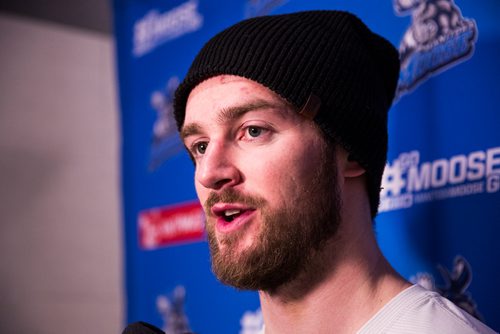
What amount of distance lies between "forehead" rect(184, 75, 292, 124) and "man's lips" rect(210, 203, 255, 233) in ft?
0.54

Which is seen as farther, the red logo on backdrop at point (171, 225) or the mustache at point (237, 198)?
the red logo on backdrop at point (171, 225)

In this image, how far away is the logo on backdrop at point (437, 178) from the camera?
1178 millimetres


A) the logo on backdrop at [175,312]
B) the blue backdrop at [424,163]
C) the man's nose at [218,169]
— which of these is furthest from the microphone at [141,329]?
the logo on backdrop at [175,312]

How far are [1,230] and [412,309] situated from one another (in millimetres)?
2136

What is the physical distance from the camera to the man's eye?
3.71 feet

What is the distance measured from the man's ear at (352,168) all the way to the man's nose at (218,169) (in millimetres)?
204

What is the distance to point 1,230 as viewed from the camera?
2625 mm

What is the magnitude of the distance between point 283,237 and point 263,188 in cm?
9

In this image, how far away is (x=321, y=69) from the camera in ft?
3.47

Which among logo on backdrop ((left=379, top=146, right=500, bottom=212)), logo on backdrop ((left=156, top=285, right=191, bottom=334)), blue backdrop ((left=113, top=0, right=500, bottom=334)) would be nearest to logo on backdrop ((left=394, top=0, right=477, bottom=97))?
blue backdrop ((left=113, top=0, right=500, bottom=334))

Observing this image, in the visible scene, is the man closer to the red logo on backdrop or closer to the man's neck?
the man's neck

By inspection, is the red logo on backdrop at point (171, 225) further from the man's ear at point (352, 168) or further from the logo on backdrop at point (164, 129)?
the man's ear at point (352, 168)

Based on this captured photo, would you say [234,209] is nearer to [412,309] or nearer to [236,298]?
[412,309]

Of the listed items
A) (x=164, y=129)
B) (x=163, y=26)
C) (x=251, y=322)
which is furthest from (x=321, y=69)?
(x=163, y=26)
